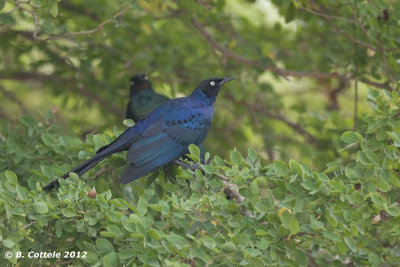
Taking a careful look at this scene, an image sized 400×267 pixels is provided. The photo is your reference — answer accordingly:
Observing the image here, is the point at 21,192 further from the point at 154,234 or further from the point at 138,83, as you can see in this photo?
the point at 138,83

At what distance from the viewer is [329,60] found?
20.6ft

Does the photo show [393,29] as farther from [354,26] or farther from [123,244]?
[123,244]

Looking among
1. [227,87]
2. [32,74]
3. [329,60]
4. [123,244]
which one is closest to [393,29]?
[329,60]

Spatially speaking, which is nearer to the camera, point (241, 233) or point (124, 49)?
point (241, 233)

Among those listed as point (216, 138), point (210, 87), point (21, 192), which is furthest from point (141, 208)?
point (216, 138)

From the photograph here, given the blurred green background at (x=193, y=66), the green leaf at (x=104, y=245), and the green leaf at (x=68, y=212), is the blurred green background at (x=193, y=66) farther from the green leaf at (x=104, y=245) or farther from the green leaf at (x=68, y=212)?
the green leaf at (x=104, y=245)

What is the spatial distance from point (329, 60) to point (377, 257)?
2.66 metres

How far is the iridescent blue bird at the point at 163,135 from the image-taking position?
400 cm

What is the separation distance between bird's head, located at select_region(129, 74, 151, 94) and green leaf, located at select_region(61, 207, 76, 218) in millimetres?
3826

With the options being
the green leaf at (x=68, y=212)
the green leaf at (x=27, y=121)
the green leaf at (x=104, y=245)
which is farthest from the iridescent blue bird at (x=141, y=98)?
the green leaf at (x=104, y=245)

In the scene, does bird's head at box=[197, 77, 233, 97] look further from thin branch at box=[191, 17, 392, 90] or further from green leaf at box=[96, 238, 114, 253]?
green leaf at box=[96, 238, 114, 253]

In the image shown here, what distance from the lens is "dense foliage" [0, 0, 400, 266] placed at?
10.9 ft

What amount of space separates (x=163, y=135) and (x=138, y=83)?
2627 millimetres

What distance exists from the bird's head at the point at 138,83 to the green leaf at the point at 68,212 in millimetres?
3826
